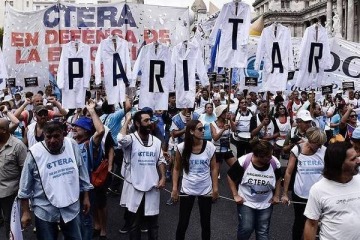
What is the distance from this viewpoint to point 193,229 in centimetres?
705

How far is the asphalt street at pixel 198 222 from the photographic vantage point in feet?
22.3

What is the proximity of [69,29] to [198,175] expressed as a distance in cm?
622

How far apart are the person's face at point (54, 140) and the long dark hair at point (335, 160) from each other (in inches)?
92.8

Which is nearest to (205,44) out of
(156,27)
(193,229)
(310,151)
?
(156,27)

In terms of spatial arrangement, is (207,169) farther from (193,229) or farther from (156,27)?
(156,27)

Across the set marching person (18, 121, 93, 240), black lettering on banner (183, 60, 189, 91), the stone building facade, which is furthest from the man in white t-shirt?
the stone building facade

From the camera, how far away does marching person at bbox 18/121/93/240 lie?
471cm

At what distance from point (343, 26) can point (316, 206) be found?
68.5m

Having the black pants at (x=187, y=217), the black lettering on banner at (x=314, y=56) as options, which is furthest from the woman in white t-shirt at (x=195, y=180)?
the black lettering on banner at (x=314, y=56)

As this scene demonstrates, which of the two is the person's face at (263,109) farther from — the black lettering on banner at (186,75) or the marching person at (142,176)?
the marching person at (142,176)

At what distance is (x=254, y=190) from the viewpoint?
5.37 m

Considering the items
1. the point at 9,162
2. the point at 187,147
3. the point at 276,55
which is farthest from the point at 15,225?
the point at 276,55

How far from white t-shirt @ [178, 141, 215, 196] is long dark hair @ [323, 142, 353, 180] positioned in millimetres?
2207

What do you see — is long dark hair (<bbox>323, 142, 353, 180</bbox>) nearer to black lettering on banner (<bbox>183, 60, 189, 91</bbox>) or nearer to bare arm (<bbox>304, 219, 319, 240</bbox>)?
bare arm (<bbox>304, 219, 319, 240</bbox>)
